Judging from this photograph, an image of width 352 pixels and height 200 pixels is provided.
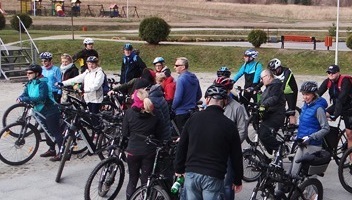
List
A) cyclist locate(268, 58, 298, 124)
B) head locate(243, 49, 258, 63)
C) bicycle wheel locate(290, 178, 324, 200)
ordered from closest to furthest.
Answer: bicycle wheel locate(290, 178, 324, 200) < cyclist locate(268, 58, 298, 124) < head locate(243, 49, 258, 63)

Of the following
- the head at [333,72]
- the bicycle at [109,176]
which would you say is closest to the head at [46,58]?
the bicycle at [109,176]

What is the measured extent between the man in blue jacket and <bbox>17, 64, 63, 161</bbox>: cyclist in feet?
6.67

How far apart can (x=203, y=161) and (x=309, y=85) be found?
2911 millimetres

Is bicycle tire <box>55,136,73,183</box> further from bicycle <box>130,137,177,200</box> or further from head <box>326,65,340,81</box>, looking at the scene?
head <box>326,65,340,81</box>

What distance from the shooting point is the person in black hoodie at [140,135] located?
7289 mm

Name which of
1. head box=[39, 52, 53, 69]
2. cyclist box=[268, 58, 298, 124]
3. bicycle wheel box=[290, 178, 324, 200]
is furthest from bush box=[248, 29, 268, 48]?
bicycle wheel box=[290, 178, 324, 200]

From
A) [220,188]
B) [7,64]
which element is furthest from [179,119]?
[7,64]

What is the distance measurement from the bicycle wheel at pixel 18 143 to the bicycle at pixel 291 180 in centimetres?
451

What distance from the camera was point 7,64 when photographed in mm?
21875

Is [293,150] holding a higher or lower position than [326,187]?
higher

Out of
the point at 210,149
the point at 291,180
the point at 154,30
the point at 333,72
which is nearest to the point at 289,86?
the point at 333,72

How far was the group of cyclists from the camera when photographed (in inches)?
224

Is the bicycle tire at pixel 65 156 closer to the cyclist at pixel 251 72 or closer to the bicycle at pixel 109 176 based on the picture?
the bicycle at pixel 109 176

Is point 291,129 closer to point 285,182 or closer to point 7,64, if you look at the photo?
point 285,182
